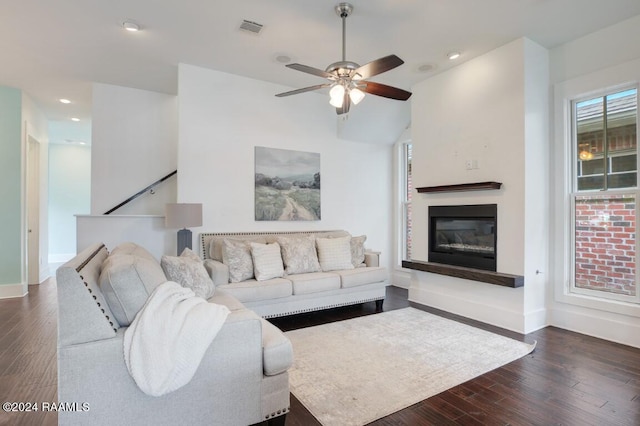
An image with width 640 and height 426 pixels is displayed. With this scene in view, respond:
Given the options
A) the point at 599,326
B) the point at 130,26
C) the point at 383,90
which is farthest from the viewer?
the point at 599,326

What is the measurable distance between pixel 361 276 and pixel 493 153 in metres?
2.06

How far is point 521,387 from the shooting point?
2363mm

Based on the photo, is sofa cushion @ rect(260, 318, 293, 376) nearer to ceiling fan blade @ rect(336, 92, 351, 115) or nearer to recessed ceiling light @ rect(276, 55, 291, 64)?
ceiling fan blade @ rect(336, 92, 351, 115)

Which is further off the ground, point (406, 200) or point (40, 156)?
point (40, 156)

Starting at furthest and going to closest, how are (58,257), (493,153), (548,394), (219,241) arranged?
1. (58,257)
2. (219,241)
3. (493,153)
4. (548,394)

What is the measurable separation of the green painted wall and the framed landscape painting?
11.6 ft

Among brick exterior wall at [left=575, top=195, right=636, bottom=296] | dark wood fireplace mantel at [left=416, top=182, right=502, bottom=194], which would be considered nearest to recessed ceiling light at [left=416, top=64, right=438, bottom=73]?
dark wood fireplace mantel at [left=416, top=182, right=502, bottom=194]

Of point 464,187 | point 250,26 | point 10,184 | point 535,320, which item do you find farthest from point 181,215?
point 535,320

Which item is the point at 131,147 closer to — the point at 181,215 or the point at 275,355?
the point at 181,215

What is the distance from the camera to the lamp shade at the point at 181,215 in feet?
12.5

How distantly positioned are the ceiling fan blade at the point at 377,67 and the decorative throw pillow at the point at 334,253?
2.21m

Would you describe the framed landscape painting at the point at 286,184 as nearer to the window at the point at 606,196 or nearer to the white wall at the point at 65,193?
the window at the point at 606,196

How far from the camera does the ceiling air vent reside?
3180 mm

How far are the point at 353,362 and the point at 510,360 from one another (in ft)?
4.25
